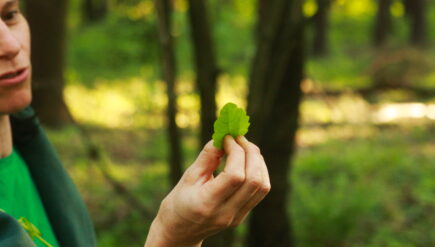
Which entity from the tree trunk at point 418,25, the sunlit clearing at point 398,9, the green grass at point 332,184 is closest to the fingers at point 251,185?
the green grass at point 332,184

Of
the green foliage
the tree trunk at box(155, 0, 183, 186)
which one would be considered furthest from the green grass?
the tree trunk at box(155, 0, 183, 186)

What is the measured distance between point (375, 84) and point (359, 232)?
8236 mm

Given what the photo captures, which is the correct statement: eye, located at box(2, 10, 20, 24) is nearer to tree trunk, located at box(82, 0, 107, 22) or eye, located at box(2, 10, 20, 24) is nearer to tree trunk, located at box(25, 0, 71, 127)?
tree trunk, located at box(25, 0, 71, 127)

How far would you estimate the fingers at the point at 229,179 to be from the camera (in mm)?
1027

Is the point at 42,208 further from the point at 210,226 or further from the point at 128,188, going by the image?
the point at 128,188

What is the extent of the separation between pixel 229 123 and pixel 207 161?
0.08 m

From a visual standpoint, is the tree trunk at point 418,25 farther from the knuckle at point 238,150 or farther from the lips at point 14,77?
the knuckle at point 238,150

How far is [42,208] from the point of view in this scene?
Result: 1.59 meters

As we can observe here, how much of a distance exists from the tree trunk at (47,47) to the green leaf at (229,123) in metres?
6.61

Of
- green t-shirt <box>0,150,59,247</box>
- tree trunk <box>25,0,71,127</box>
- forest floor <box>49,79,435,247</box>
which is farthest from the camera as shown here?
tree trunk <box>25,0,71,127</box>

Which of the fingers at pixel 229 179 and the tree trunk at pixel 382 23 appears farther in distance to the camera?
the tree trunk at pixel 382 23

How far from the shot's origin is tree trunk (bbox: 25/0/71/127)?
744 cm

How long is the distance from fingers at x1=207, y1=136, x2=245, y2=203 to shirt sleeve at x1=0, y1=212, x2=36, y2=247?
1.35 feet

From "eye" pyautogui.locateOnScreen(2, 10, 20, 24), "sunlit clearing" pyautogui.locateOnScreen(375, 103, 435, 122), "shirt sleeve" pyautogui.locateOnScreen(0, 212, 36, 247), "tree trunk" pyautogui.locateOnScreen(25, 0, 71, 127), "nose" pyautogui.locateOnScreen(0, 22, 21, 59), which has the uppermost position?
"eye" pyautogui.locateOnScreen(2, 10, 20, 24)
